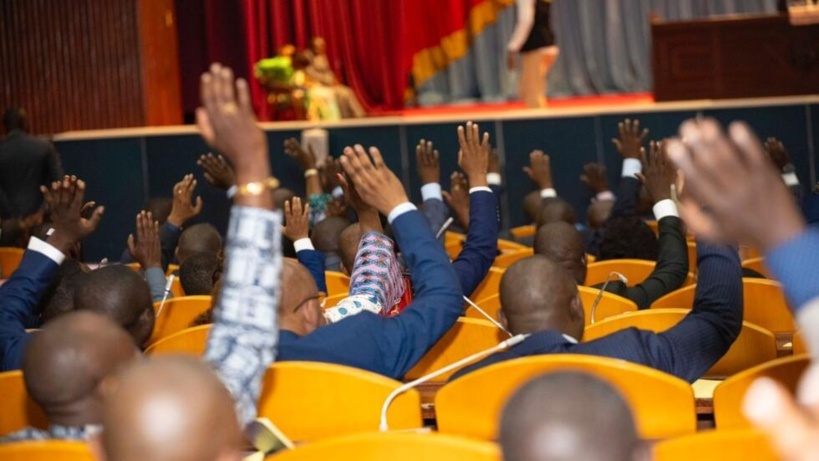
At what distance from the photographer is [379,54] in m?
12.1

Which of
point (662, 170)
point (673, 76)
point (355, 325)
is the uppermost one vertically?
point (673, 76)

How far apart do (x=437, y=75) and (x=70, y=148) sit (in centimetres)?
415

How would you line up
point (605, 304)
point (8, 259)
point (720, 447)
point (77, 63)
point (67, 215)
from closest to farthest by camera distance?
point (720, 447)
point (67, 215)
point (605, 304)
point (8, 259)
point (77, 63)

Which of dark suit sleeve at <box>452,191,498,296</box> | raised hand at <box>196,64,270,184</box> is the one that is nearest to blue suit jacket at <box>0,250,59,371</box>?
dark suit sleeve at <box>452,191,498,296</box>

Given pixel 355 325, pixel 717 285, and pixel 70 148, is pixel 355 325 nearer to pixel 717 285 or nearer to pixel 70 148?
pixel 717 285

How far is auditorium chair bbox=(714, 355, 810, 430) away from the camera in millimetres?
2387

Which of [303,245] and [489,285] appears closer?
[303,245]

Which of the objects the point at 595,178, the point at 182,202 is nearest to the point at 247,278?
the point at 182,202

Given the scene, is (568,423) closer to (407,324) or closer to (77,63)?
(407,324)

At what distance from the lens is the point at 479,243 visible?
375 cm

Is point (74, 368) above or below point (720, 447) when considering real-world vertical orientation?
above

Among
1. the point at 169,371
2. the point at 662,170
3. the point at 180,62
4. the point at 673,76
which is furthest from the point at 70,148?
the point at 169,371

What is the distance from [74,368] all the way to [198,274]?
87.2 inches

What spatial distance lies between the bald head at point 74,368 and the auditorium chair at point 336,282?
2290 millimetres
